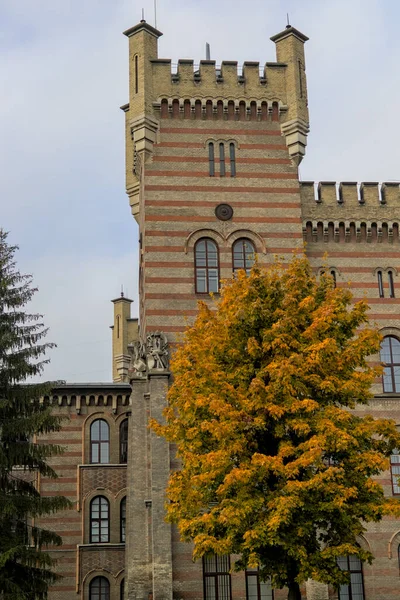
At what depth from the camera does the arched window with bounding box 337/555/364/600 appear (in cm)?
3266

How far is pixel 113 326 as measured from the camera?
5931 cm

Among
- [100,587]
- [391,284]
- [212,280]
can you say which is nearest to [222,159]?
[212,280]

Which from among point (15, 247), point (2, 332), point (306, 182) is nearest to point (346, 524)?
point (2, 332)

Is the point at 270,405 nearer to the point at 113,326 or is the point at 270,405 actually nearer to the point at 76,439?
the point at 76,439

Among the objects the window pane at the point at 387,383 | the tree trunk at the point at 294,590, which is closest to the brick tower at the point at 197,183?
the window pane at the point at 387,383

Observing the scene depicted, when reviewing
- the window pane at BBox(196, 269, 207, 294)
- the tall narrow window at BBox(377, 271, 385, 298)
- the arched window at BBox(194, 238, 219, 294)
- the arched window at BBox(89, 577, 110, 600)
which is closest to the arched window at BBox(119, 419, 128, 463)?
the arched window at BBox(89, 577, 110, 600)

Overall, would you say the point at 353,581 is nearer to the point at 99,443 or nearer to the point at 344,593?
the point at 344,593

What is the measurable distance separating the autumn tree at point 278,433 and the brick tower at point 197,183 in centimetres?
788

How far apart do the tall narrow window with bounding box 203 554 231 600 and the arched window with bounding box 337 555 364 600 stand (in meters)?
4.46

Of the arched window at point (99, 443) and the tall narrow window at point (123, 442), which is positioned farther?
the tall narrow window at point (123, 442)

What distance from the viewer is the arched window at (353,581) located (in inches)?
1286

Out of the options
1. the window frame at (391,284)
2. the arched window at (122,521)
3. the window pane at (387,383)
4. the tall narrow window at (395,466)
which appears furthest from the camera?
the arched window at (122,521)

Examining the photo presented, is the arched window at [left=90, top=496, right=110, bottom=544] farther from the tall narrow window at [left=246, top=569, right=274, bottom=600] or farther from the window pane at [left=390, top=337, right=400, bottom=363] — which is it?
the window pane at [left=390, top=337, right=400, bottom=363]

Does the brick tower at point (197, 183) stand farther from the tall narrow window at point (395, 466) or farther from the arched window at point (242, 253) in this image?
the tall narrow window at point (395, 466)
